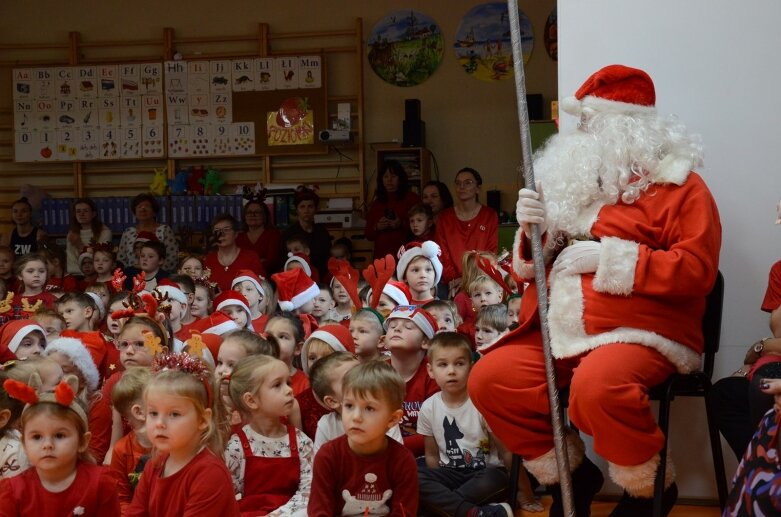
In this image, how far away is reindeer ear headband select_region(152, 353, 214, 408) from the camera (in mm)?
2848

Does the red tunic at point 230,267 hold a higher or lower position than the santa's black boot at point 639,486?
higher

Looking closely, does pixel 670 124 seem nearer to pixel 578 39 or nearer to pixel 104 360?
pixel 578 39

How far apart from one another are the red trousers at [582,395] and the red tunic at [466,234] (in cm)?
344

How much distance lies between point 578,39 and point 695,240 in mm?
1032

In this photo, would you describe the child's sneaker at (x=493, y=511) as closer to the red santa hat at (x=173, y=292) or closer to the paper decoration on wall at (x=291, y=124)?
the red santa hat at (x=173, y=292)

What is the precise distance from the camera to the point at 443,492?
10.8 feet

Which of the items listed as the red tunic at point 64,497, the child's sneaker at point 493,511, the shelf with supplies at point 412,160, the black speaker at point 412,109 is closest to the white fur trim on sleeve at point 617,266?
the child's sneaker at point 493,511

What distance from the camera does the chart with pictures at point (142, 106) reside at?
9.02 metres

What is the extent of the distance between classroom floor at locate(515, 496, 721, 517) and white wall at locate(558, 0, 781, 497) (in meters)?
0.05

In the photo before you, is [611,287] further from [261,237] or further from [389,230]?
[261,237]

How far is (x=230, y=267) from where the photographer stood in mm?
6746

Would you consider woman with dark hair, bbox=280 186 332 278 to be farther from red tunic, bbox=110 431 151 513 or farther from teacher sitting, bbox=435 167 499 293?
red tunic, bbox=110 431 151 513

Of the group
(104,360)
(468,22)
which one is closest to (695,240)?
(104,360)

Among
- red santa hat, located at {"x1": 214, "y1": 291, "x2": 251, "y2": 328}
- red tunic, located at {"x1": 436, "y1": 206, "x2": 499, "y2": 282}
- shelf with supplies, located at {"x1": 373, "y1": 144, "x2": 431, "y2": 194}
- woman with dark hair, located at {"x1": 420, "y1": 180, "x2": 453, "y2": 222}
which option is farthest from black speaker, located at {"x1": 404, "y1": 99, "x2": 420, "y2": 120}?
red santa hat, located at {"x1": 214, "y1": 291, "x2": 251, "y2": 328}
